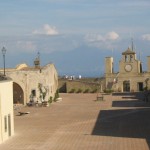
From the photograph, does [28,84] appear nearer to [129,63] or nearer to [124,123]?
[124,123]

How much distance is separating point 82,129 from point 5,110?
5.14 metres

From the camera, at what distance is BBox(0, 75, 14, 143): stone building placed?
27.1 metres

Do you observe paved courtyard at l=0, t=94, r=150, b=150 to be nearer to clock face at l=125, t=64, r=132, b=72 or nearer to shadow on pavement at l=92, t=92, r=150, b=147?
shadow on pavement at l=92, t=92, r=150, b=147

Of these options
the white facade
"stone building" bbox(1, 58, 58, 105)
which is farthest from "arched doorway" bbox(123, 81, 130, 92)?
the white facade

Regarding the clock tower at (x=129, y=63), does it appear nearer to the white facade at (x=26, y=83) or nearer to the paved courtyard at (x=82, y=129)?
the white facade at (x=26, y=83)

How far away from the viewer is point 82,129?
1214 inches

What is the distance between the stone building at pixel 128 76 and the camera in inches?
2682

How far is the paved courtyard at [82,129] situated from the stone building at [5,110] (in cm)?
44

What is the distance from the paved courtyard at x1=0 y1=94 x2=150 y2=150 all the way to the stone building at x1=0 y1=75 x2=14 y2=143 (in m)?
0.44

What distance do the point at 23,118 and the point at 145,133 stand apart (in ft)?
39.0

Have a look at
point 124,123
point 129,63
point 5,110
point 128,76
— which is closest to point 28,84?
point 124,123

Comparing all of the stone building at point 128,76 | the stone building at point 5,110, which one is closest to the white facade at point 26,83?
the stone building at point 128,76

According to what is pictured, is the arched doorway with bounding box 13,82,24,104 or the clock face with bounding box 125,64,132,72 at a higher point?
the clock face with bounding box 125,64,132,72

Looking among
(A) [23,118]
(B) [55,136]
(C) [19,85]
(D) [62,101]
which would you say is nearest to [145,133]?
(B) [55,136]
